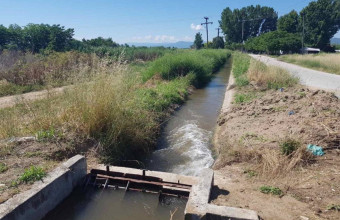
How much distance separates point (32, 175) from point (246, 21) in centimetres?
7941

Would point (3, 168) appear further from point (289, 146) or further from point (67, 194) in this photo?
point (289, 146)

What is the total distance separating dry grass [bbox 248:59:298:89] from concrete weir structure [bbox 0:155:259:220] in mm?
9065

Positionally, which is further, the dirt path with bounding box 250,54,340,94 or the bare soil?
the dirt path with bounding box 250,54,340,94

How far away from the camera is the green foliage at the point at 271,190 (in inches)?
151

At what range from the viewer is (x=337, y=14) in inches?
1921

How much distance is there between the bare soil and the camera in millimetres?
3541

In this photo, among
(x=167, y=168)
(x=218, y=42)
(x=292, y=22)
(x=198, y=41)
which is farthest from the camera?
(x=218, y=42)

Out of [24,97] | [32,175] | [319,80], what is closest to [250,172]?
[32,175]

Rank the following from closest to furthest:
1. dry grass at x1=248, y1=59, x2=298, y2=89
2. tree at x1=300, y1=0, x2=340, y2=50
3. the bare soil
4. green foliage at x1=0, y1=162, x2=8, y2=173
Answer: the bare soil, green foliage at x1=0, y1=162, x2=8, y2=173, dry grass at x1=248, y1=59, x2=298, y2=89, tree at x1=300, y1=0, x2=340, y2=50

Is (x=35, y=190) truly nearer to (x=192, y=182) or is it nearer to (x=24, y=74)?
(x=192, y=182)

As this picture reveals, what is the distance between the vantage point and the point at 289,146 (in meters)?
4.78

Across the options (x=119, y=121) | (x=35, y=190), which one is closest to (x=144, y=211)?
(x=35, y=190)

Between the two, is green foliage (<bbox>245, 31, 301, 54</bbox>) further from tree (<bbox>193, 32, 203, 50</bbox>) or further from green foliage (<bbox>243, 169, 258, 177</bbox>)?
green foliage (<bbox>243, 169, 258, 177</bbox>)

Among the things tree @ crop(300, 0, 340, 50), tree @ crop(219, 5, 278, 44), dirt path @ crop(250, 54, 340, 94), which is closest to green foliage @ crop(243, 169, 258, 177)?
dirt path @ crop(250, 54, 340, 94)
